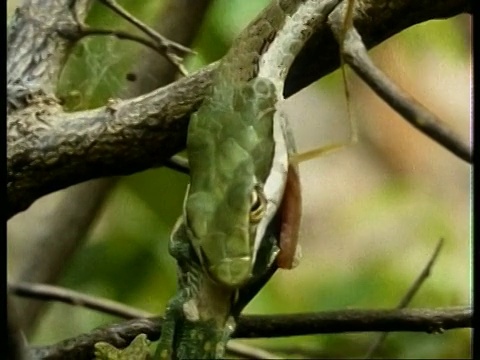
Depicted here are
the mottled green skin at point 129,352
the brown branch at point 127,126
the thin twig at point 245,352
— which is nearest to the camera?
the mottled green skin at point 129,352

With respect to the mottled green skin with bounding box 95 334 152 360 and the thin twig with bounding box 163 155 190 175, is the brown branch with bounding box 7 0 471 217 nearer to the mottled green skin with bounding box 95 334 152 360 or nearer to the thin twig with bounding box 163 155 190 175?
the thin twig with bounding box 163 155 190 175

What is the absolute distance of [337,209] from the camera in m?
1.44

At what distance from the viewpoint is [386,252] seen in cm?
142

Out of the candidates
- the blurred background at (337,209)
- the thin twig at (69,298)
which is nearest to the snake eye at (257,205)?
the blurred background at (337,209)

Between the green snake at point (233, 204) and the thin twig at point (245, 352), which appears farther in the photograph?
the thin twig at point (245, 352)

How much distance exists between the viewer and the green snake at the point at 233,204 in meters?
0.42

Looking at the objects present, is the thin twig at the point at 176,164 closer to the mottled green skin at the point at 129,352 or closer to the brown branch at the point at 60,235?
the mottled green skin at the point at 129,352

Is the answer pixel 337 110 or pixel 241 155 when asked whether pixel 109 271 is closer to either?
pixel 337 110

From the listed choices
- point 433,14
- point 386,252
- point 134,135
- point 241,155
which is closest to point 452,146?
point 433,14

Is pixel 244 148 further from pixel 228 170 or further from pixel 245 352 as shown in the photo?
pixel 245 352

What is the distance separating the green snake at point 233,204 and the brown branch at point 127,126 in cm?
Result: 12

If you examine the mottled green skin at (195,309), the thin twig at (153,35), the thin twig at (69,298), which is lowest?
the thin twig at (69,298)

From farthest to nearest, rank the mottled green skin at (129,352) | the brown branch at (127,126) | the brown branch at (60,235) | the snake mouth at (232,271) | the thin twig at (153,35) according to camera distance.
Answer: the brown branch at (60,235) < the thin twig at (153,35) < the brown branch at (127,126) < the mottled green skin at (129,352) < the snake mouth at (232,271)

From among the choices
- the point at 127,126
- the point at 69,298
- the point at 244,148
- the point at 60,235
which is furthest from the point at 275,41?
the point at 60,235
